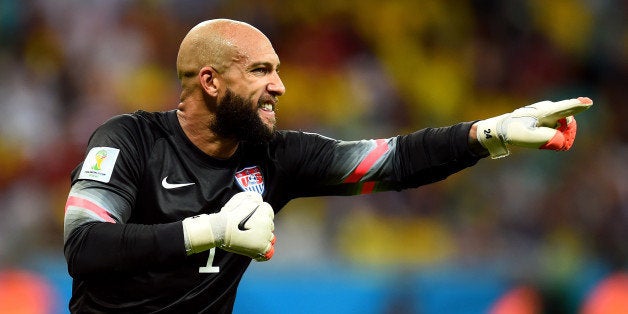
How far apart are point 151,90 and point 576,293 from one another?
365 cm

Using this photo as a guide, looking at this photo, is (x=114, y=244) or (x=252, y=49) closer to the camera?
(x=114, y=244)

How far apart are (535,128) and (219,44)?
130cm

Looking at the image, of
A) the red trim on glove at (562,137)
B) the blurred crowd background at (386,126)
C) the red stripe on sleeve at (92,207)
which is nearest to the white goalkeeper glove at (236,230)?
the red stripe on sleeve at (92,207)

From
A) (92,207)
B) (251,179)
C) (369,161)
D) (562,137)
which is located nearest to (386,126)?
(369,161)

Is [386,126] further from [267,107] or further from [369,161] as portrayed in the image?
[267,107]

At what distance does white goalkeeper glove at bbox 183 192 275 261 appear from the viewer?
2975mm

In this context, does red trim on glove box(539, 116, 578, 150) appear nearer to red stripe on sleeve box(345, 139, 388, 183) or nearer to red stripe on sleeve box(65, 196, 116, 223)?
red stripe on sleeve box(345, 139, 388, 183)

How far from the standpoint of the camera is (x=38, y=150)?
6852mm

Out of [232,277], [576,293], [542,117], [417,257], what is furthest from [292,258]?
[542,117]

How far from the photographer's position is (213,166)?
367 cm

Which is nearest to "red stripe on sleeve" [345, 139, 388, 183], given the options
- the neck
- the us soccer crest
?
the us soccer crest

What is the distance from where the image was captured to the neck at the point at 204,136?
3.70 m

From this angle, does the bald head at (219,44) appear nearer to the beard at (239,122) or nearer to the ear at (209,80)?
the ear at (209,80)

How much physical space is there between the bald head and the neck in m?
0.18
